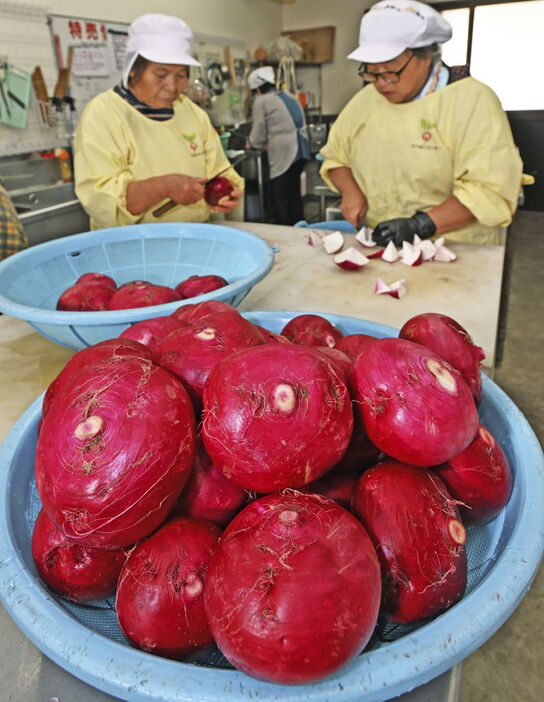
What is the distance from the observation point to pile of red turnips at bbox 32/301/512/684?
47 centimetres

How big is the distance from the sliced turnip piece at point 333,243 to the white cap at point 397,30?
706 millimetres

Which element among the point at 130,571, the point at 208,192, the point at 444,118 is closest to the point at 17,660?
the point at 130,571

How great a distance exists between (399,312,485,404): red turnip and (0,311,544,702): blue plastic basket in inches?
5.7

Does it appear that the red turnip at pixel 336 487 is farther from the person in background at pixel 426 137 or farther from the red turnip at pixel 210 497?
the person in background at pixel 426 137

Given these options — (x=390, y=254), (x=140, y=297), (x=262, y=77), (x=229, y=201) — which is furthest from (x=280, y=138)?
(x=140, y=297)

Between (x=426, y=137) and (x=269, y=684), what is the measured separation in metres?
2.14

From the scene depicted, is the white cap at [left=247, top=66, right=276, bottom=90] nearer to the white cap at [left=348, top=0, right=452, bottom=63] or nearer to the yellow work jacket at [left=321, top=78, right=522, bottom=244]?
the yellow work jacket at [left=321, top=78, right=522, bottom=244]

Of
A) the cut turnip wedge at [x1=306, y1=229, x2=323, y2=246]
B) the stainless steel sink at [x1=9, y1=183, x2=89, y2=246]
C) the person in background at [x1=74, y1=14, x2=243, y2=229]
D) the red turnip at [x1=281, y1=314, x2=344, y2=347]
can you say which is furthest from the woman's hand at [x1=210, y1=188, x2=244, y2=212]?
the stainless steel sink at [x1=9, y1=183, x2=89, y2=246]

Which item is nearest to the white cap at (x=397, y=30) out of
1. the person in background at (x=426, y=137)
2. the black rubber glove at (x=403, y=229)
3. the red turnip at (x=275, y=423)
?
the person in background at (x=426, y=137)

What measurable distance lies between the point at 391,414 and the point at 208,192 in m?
1.68

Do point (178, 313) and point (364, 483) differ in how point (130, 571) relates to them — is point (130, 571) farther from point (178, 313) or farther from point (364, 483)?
point (178, 313)

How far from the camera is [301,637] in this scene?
17.7 inches

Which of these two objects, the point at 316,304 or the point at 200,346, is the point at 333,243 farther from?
the point at 200,346

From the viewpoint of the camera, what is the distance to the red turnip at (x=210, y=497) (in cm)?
62
